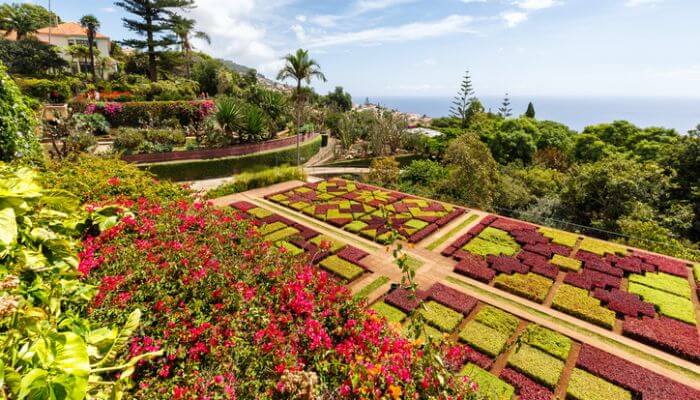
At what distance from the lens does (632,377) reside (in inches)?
320

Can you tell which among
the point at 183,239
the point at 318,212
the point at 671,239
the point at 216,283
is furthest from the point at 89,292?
the point at 671,239

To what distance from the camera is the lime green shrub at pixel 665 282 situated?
11836 mm

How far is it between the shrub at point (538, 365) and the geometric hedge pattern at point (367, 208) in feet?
→ 22.3

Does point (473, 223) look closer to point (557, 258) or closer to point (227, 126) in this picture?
point (557, 258)

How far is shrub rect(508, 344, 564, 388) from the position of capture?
315 inches

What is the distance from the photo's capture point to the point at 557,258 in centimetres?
1379

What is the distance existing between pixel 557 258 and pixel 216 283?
14.3 m

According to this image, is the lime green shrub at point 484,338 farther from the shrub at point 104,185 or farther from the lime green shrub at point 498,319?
the shrub at point 104,185

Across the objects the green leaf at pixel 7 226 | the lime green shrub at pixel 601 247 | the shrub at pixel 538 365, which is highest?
the green leaf at pixel 7 226

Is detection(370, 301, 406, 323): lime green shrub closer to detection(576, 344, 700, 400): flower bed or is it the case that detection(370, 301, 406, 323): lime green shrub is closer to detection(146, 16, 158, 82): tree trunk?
detection(576, 344, 700, 400): flower bed

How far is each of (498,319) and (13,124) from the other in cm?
1241

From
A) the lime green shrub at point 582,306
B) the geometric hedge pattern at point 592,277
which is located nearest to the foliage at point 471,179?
the geometric hedge pattern at point 592,277

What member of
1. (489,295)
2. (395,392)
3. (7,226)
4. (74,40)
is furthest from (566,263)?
(74,40)

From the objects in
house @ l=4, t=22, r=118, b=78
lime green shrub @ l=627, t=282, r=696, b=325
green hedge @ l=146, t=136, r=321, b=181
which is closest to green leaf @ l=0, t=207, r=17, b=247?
lime green shrub @ l=627, t=282, r=696, b=325
